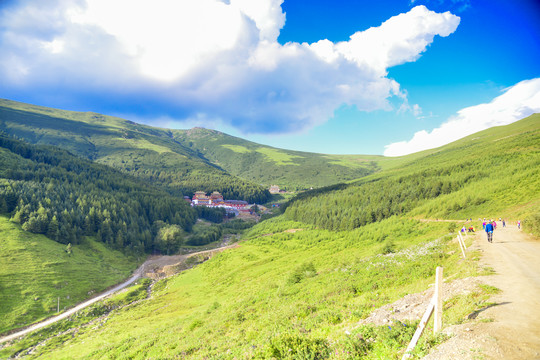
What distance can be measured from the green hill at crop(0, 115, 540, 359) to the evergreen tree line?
43.4m

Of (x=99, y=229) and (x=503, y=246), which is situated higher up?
(x=503, y=246)

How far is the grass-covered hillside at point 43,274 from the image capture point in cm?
4838

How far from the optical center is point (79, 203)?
3816 inches

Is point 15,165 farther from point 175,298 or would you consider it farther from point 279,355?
point 279,355

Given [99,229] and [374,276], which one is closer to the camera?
[374,276]

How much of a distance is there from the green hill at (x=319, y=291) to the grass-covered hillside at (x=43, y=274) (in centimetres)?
1026

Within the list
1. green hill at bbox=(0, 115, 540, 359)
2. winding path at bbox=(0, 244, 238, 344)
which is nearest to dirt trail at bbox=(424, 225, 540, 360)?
green hill at bbox=(0, 115, 540, 359)

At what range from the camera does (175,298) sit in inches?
1871

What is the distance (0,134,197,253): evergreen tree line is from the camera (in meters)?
79.6

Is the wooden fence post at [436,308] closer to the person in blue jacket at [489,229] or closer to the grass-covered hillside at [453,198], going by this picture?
→ the person in blue jacket at [489,229]

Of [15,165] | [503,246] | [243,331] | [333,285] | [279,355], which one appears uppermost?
[15,165]

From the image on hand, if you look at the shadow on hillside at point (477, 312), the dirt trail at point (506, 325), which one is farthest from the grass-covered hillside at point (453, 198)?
the shadow on hillside at point (477, 312)

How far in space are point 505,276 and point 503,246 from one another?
12.9m

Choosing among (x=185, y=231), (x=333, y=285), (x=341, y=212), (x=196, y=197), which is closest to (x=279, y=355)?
(x=333, y=285)
